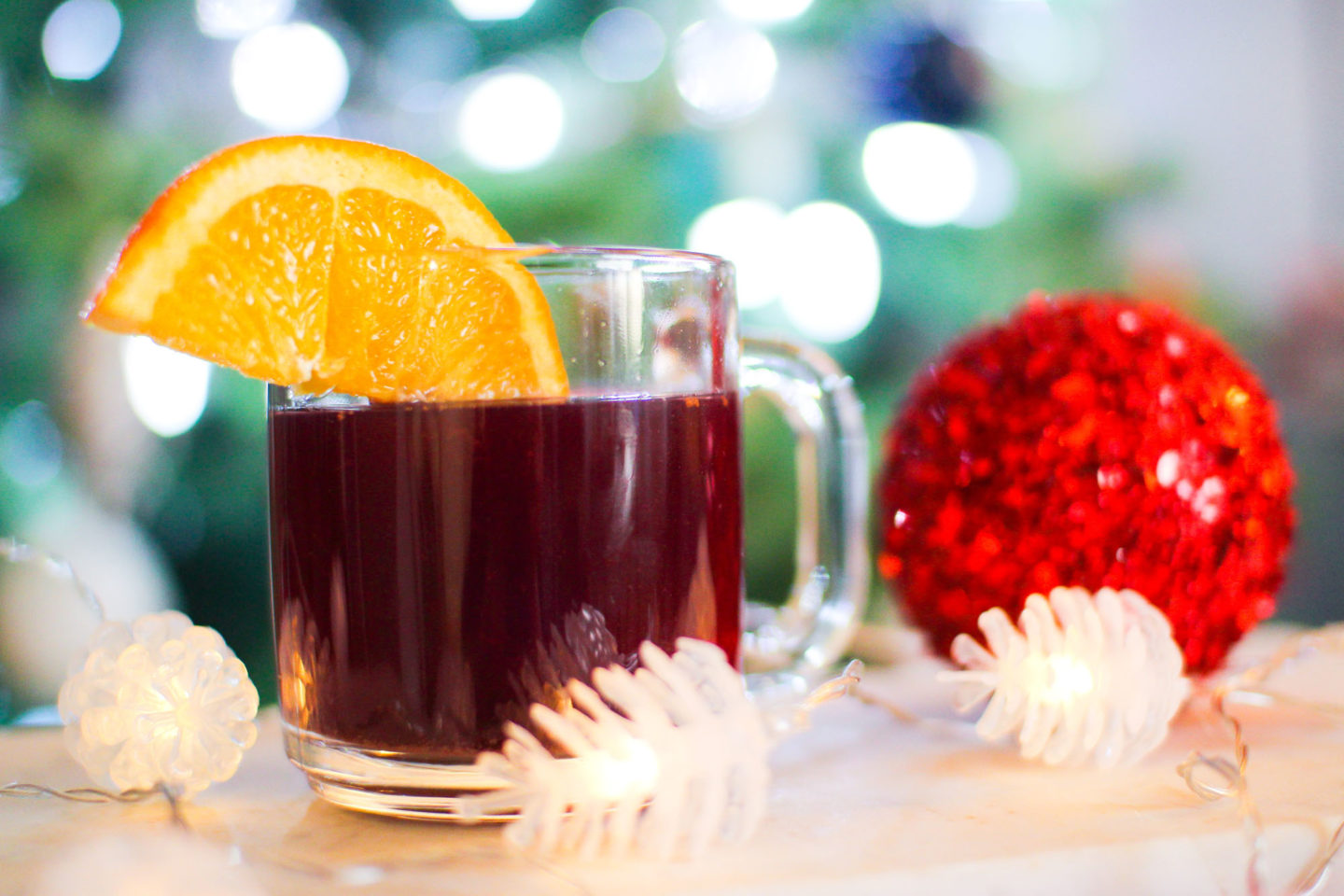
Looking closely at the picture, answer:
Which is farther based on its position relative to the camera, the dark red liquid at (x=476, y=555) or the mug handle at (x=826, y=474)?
the mug handle at (x=826, y=474)

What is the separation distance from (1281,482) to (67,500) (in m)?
1.45

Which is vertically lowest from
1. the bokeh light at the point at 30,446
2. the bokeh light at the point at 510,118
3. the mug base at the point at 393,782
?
the mug base at the point at 393,782

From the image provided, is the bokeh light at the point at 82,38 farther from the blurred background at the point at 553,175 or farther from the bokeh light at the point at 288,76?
the bokeh light at the point at 288,76

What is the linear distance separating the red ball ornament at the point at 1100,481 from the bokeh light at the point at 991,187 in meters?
1.20

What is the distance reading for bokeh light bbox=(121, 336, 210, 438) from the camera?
152 centimetres

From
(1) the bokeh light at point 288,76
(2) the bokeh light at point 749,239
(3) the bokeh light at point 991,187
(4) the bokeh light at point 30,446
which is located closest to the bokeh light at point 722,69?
(2) the bokeh light at point 749,239

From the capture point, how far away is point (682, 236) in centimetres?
180

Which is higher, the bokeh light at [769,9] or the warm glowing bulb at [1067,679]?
the bokeh light at [769,9]

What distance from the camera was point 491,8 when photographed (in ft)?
5.23

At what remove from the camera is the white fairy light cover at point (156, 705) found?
1.86 ft

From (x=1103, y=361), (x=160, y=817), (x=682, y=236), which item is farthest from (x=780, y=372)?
(x=682, y=236)

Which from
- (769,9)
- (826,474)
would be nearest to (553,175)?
(769,9)

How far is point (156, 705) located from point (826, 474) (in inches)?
16.7

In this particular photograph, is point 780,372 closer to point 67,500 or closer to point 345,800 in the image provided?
point 345,800
